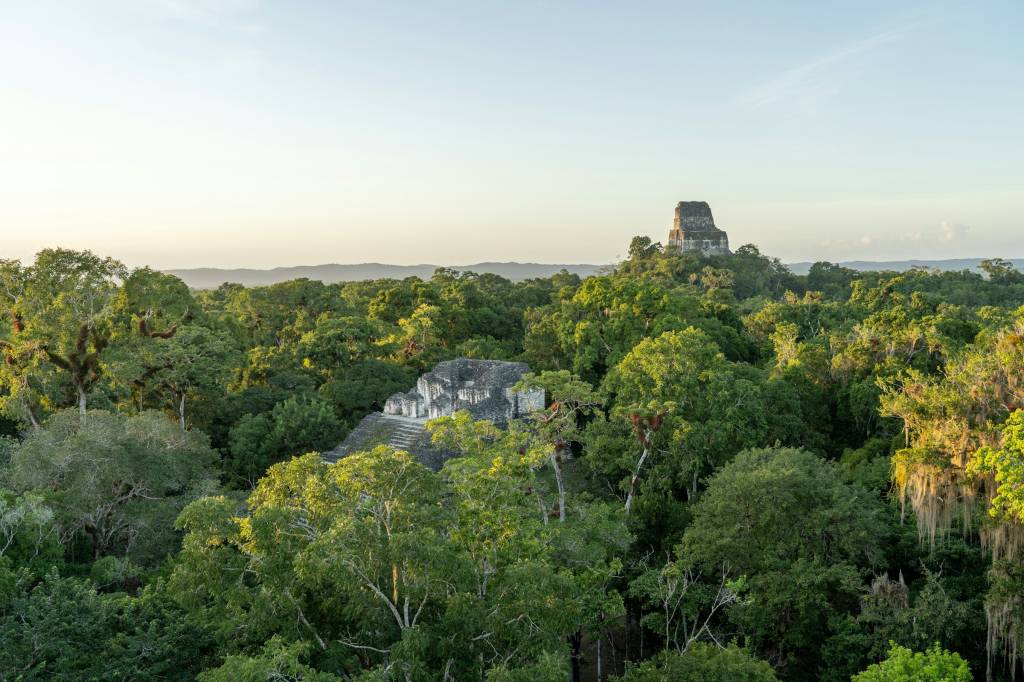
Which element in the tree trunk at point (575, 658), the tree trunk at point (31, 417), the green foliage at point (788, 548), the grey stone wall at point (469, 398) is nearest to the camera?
the green foliage at point (788, 548)

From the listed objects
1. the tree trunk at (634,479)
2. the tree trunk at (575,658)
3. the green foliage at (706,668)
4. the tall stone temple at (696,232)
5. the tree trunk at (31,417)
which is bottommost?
the tree trunk at (575,658)

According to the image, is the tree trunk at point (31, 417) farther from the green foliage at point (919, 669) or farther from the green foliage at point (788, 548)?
the green foliage at point (919, 669)

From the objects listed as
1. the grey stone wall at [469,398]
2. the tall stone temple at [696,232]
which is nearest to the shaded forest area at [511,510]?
the grey stone wall at [469,398]

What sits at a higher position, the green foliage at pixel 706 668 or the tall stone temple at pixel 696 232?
the tall stone temple at pixel 696 232

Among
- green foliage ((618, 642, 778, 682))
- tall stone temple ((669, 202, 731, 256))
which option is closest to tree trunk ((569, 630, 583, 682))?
green foliage ((618, 642, 778, 682))

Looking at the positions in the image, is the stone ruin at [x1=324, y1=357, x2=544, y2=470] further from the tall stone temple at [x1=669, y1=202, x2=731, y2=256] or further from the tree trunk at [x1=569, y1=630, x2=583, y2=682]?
the tall stone temple at [x1=669, y1=202, x2=731, y2=256]

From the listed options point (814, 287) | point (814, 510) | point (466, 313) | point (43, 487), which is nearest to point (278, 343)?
point (466, 313)

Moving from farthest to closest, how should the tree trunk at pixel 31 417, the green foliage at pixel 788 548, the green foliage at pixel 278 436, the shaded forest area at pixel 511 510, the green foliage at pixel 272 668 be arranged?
the green foliage at pixel 278 436, the tree trunk at pixel 31 417, the green foliage at pixel 788 548, the shaded forest area at pixel 511 510, the green foliage at pixel 272 668

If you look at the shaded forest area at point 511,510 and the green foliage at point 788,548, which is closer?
the shaded forest area at point 511,510
